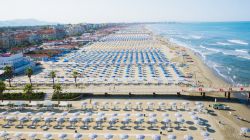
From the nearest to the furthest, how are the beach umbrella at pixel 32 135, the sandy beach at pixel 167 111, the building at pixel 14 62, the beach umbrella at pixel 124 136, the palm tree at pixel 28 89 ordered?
the beach umbrella at pixel 124 136 < the beach umbrella at pixel 32 135 < the sandy beach at pixel 167 111 < the palm tree at pixel 28 89 < the building at pixel 14 62

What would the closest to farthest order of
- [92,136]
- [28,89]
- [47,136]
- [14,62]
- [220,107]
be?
[92,136], [47,136], [220,107], [28,89], [14,62]

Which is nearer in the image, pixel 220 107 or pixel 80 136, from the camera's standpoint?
pixel 80 136

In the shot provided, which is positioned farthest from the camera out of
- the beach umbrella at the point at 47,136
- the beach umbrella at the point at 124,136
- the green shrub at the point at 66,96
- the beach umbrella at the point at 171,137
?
the green shrub at the point at 66,96

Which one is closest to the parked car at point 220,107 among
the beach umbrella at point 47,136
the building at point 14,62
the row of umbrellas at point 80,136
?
the row of umbrellas at point 80,136

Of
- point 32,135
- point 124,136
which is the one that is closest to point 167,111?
point 124,136

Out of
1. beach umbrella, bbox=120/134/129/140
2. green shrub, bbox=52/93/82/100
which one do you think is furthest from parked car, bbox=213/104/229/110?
green shrub, bbox=52/93/82/100

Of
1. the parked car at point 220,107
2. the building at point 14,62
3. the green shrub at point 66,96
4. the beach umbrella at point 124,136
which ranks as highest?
the building at point 14,62

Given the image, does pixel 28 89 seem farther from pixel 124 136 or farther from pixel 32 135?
pixel 124 136

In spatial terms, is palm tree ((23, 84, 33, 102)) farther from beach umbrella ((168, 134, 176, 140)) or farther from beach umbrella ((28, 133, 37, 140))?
beach umbrella ((168, 134, 176, 140))

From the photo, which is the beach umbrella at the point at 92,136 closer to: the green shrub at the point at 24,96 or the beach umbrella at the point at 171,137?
the beach umbrella at the point at 171,137

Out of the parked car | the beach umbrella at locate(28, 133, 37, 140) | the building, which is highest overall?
the building

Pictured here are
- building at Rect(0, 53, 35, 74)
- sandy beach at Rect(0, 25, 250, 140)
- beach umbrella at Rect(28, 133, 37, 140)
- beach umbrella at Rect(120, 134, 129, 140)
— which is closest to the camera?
beach umbrella at Rect(120, 134, 129, 140)

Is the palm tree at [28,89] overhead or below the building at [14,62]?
below

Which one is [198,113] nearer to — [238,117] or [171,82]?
[238,117]
